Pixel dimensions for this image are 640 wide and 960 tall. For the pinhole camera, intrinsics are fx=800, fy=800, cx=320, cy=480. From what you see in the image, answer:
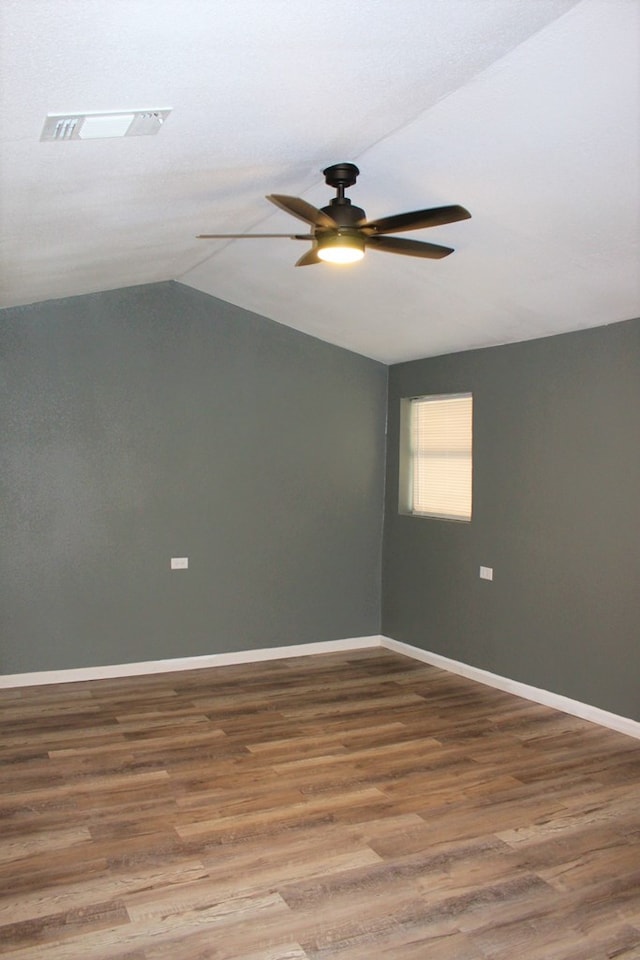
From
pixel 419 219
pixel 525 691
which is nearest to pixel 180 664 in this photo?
pixel 525 691

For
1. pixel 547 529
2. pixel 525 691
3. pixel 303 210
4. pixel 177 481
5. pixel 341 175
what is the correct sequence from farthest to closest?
pixel 177 481 < pixel 525 691 < pixel 547 529 < pixel 341 175 < pixel 303 210

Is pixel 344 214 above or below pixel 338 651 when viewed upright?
above

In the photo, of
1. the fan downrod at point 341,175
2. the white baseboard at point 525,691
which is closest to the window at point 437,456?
the white baseboard at point 525,691

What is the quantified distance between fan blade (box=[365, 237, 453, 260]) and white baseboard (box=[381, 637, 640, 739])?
2.89 metres

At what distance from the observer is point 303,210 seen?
3047 mm

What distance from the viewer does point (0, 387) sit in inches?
209

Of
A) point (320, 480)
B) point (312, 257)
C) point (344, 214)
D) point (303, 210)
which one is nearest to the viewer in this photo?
point (303, 210)

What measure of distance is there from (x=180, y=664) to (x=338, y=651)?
1353 millimetres

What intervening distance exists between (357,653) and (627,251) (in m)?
3.88

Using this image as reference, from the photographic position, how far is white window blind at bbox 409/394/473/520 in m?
6.07

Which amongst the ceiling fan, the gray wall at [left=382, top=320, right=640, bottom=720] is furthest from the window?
the ceiling fan

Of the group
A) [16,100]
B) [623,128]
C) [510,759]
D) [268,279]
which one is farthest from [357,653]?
[16,100]

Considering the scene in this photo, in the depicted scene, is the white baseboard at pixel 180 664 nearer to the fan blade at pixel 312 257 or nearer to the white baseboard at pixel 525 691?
the white baseboard at pixel 525 691

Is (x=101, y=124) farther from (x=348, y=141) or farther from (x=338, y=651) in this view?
(x=338, y=651)
